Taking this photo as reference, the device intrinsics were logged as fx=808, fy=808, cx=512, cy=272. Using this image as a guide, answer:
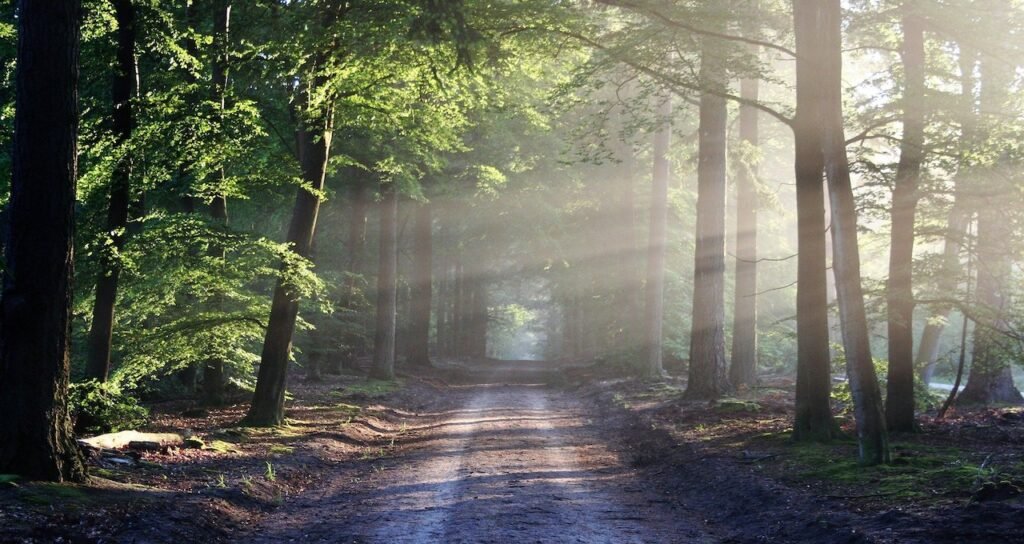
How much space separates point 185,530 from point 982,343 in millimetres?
13344

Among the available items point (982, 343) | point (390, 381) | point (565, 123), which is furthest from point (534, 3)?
point (565, 123)

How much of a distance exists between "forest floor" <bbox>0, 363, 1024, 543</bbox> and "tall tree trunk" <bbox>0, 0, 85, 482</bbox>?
617mm

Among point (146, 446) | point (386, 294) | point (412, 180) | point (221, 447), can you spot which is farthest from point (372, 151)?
point (146, 446)

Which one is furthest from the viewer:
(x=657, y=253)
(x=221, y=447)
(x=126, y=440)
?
(x=657, y=253)

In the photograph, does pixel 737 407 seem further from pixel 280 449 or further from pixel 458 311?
pixel 458 311

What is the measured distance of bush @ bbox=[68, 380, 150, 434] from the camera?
11.0 m

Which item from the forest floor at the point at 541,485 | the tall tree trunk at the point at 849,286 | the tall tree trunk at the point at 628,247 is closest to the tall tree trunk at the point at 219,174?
the forest floor at the point at 541,485

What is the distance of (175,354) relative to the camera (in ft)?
44.2

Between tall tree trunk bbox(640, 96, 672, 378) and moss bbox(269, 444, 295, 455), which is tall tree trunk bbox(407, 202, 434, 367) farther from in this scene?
moss bbox(269, 444, 295, 455)

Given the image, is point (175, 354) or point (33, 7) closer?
point (33, 7)

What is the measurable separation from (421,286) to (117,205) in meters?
22.9

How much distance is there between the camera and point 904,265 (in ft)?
43.8

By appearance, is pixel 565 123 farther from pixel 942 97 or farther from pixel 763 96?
pixel 942 97

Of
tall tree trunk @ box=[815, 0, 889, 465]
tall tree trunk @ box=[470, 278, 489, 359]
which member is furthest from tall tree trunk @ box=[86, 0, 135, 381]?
tall tree trunk @ box=[470, 278, 489, 359]
